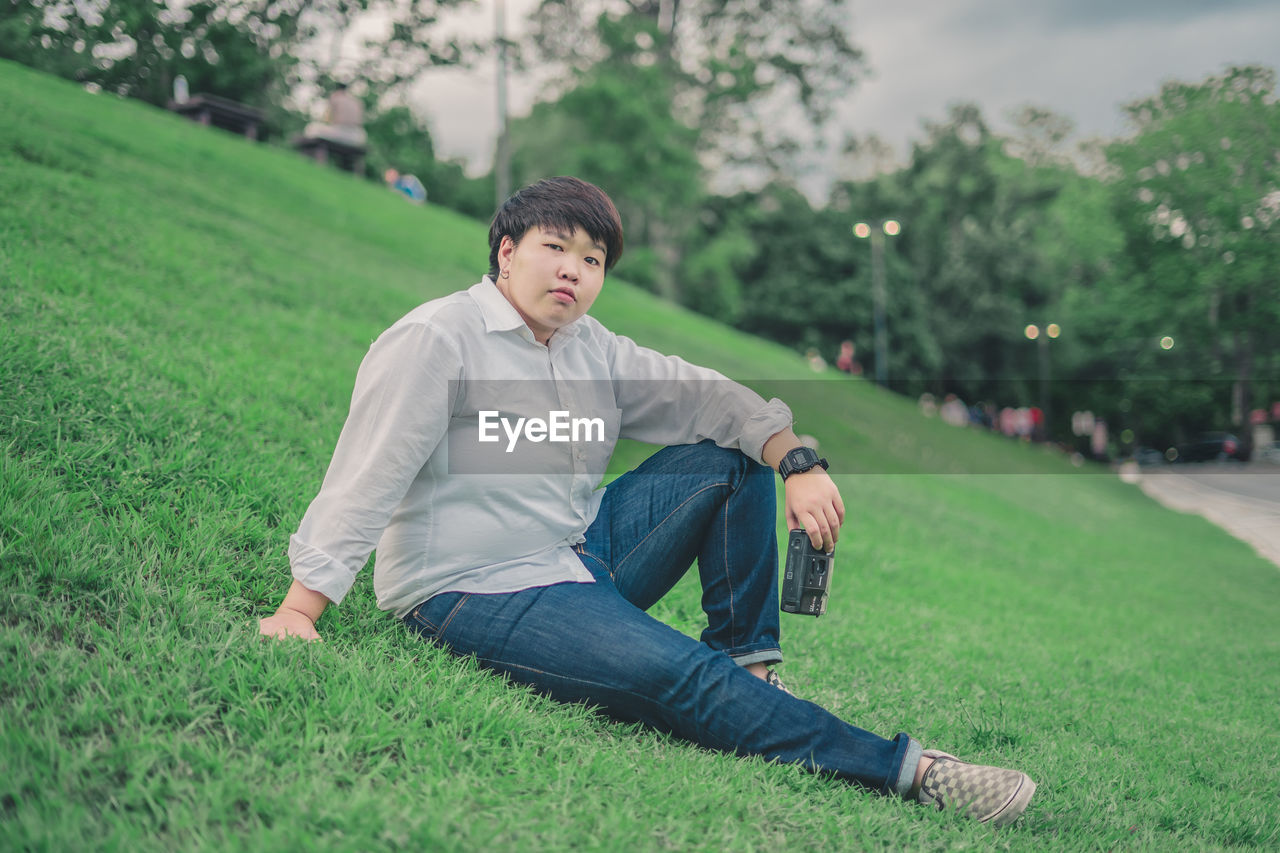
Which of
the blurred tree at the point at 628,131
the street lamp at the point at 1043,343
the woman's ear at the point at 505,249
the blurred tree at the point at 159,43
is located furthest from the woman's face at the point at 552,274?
the street lamp at the point at 1043,343

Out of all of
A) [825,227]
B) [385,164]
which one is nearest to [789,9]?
Result: [825,227]

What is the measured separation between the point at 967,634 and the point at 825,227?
38.2 meters

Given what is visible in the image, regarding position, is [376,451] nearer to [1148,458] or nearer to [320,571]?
[320,571]

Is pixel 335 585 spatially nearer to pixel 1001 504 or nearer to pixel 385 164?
pixel 1001 504

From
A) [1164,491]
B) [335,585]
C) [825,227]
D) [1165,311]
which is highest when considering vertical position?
[825,227]

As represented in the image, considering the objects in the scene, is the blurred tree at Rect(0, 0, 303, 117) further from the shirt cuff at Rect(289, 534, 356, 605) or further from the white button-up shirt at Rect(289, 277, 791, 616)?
the shirt cuff at Rect(289, 534, 356, 605)

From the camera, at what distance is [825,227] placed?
4147 cm

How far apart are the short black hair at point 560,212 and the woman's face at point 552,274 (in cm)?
2

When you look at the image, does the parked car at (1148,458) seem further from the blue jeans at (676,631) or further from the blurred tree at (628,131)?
the blue jeans at (676,631)

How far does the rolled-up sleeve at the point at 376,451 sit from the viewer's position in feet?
7.64

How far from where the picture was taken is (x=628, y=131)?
27.3 metres

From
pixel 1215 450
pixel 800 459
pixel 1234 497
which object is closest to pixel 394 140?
pixel 1234 497

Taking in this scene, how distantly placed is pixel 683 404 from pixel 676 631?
855 millimetres

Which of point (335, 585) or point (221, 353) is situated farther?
point (221, 353)
